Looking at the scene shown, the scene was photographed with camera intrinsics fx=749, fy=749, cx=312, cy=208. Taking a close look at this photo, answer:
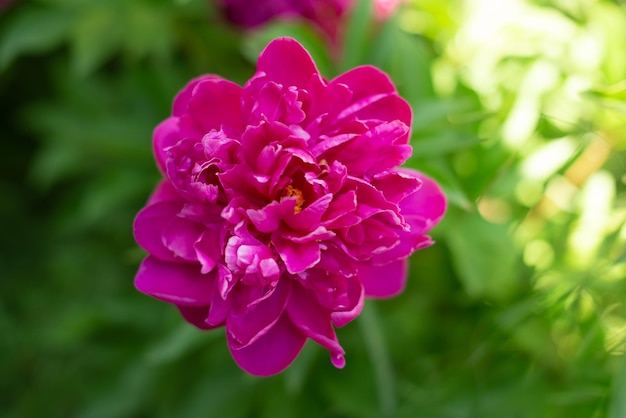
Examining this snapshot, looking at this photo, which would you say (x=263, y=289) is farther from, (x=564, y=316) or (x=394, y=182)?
(x=564, y=316)

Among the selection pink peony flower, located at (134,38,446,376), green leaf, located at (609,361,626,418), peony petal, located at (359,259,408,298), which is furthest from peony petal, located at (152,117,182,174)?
green leaf, located at (609,361,626,418)

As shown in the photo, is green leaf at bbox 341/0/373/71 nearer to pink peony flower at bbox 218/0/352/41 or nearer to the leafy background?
the leafy background

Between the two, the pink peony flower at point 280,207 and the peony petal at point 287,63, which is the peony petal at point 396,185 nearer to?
the pink peony flower at point 280,207

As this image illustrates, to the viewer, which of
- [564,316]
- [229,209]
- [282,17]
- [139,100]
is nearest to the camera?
[229,209]

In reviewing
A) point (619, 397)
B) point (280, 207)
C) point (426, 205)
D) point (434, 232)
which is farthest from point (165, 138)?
point (619, 397)

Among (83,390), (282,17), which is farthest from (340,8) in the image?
(83,390)

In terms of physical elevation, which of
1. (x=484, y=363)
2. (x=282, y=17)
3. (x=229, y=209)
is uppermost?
(x=229, y=209)
